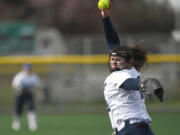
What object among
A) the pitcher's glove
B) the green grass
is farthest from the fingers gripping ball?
the green grass

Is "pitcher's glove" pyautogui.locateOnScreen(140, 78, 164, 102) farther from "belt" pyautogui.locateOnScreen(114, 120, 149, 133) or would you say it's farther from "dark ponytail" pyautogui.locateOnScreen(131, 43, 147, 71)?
"dark ponytail" pyautogui.locateOnScreen(131, 43, 147, 71)

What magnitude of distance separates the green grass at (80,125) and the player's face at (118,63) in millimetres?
6899

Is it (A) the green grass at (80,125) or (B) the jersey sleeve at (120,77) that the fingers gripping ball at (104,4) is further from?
(A) the green grass at (80,125)

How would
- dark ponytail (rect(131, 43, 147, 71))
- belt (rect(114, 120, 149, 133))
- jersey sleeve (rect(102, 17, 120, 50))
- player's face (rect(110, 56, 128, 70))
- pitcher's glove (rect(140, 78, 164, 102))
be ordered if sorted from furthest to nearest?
1. jersey sleeve (rect(102, 17, 120, 50))
2. dark ponytail (rect(131, 43, 147, 71))
3. player's face (rect(110, 56, 128, 70))
4. belt (rect(114, 120, 149, 133))
5. pitcher's glove (rect(140, 78, 164, 102))

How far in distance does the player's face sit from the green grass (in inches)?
272

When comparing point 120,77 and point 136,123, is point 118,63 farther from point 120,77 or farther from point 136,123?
point 136,123

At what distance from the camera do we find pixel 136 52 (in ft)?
18.7

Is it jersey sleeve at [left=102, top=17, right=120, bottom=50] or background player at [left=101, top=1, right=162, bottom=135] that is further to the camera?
jersey sleeve at [left=102, top=17, right=120, bottom=50]

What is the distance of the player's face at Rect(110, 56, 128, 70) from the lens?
535cm

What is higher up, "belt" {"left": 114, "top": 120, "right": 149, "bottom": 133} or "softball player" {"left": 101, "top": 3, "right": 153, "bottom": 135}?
"softball player" {"left": 101, "top": 3, "right": 153, "bottom": 135}

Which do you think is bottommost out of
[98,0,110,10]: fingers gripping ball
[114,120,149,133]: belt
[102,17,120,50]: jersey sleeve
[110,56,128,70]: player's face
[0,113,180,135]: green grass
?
[0,113,180,135]: green grass

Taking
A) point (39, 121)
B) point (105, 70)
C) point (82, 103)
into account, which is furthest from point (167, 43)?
point (39, 121)

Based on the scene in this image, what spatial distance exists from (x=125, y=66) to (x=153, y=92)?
2.18 ft

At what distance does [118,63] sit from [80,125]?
954 centimetres
